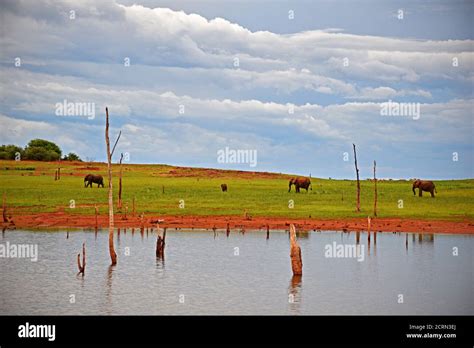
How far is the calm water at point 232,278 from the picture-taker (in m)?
26.6

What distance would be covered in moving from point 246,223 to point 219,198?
13815mm

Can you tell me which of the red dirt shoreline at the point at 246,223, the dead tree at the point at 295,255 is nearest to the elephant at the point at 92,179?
the red dirt shoreline at the point at 246,223

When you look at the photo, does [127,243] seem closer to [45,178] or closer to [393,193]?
[393,193]

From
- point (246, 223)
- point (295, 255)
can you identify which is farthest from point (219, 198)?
point (295, 255)

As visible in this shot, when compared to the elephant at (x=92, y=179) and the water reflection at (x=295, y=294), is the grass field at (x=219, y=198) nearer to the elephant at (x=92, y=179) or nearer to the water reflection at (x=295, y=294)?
the elephant at (x=92, y=179)

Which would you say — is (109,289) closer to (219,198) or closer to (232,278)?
(232,278)

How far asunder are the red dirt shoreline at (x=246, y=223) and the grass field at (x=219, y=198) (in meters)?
1.75

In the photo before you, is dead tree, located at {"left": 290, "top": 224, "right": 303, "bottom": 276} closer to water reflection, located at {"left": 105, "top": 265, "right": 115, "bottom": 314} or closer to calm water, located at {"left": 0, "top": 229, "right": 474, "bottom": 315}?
calm water, located at {"left": 0, "top": 229, "right": 474, "bottom": 315}

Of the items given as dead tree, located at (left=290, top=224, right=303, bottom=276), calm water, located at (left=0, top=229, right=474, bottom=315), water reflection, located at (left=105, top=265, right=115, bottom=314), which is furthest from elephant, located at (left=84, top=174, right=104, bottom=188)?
dead tree, located at (left=290, top=224, right=303, bottom=276)

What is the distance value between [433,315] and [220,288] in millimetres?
8260

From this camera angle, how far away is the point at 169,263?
35.4 m

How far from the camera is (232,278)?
3181 centimetres
